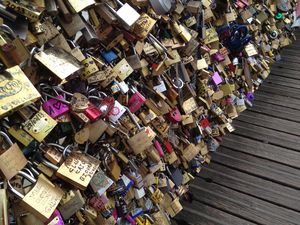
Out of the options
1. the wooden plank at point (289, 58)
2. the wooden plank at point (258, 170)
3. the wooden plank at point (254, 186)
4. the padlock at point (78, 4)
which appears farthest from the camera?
the wooden plank at point (289, 58)

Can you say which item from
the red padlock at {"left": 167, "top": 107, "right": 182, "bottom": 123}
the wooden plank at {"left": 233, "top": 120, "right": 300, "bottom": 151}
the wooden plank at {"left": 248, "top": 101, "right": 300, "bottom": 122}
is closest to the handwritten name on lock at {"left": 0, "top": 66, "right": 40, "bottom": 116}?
the red padlock at {"left": 167, "top": 107, "right": 182, "bottom": 123}

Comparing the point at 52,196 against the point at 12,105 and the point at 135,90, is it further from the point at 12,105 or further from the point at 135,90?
the point at 135,90

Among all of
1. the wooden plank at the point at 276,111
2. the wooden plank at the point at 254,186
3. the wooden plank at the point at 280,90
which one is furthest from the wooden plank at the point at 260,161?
the wooden plank at the point at 280,90

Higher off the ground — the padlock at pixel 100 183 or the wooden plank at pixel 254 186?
the padlock at pixel 100 183

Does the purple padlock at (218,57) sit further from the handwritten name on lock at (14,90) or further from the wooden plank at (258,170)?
the handwritten name on lock at (14,90)

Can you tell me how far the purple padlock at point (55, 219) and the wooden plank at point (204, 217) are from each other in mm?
908

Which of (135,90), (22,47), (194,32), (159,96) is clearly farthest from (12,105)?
(194,32)

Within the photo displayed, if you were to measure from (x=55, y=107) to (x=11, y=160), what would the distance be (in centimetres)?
23

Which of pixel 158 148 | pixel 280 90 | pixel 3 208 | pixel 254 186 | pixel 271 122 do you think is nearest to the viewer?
pixel 3 208

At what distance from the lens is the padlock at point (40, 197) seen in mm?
1085

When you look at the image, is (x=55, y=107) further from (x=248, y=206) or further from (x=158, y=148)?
(x=248, y=206)

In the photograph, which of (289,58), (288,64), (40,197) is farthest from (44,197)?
(289,58)

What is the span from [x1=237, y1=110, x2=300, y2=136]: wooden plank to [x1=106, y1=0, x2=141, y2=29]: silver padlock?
155cm

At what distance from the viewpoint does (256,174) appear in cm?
224
